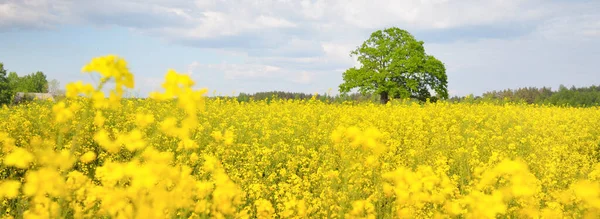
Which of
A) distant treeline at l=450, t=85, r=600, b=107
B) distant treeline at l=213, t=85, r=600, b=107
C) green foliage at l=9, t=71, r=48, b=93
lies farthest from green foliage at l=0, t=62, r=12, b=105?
distant treeline at l=450, t=85, r=600, b=107

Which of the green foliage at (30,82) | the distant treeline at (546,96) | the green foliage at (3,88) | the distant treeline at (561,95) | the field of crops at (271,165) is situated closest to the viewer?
the field of crops at (271,165)

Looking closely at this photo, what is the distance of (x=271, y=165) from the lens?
8266 millimetres

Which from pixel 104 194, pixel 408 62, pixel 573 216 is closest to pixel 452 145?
pixel 573 216

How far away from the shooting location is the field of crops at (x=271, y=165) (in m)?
3.33

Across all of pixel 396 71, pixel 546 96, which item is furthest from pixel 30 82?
pixel 546 96

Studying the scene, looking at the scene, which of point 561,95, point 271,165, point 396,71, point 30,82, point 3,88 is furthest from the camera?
point 30,82

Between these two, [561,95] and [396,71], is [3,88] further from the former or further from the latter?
[561,95]

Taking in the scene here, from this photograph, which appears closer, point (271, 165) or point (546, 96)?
point (271, 165)

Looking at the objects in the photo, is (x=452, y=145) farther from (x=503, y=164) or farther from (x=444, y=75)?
(x=444, y=75)

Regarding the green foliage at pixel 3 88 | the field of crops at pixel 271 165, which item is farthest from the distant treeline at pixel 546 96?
the green foliage at pixel 3 88

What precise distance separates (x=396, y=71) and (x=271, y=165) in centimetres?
2573

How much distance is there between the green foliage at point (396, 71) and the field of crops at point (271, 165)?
16628mm

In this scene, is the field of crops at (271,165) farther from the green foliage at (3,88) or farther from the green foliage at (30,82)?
the green foliage at (30,82)

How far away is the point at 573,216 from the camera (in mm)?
4941
